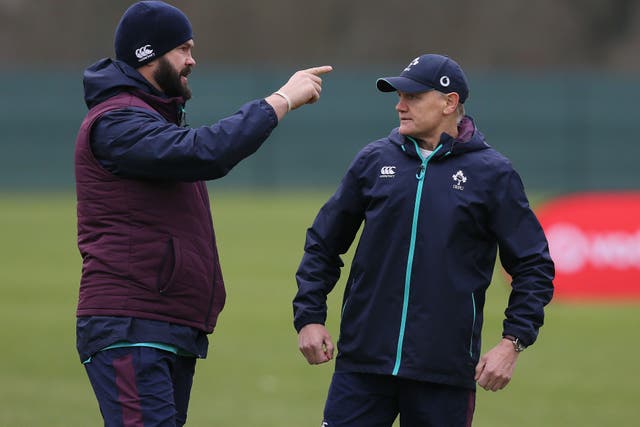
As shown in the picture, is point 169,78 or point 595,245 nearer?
point 169,78

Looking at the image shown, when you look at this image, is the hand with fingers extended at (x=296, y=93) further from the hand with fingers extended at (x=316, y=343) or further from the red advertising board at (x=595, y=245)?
the red advertising board at (x=595, y=245)

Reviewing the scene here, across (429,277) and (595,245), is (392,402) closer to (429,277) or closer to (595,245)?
(429,277)

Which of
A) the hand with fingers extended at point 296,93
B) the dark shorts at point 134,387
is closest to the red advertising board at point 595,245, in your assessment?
the hand with fingers extended at point 296,93

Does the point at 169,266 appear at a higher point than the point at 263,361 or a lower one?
higher

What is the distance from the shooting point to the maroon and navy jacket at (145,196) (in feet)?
15.4

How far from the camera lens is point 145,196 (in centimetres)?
483

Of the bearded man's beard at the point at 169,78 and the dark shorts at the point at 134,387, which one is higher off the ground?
the bearded man's beard at the point at 169,78

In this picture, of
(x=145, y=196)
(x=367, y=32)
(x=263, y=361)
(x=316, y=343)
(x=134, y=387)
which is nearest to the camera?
(x=134, y=387)

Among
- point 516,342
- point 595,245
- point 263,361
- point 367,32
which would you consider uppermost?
point 367,32

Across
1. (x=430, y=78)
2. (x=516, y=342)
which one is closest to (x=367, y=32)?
(x=430, y=78)

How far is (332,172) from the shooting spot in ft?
92.2

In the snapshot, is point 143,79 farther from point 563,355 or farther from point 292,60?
point 292,60

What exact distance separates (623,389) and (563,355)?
147 cm

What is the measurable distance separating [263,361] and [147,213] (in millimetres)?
5725
